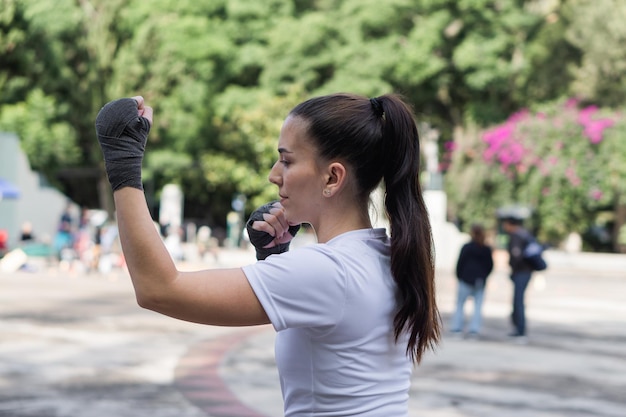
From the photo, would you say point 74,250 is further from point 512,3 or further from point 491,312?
point 512,3

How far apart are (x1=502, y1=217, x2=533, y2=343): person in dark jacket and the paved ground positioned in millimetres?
303

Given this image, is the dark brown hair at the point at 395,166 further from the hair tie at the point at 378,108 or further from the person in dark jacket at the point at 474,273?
the person in dark jacket at the point at 474,273

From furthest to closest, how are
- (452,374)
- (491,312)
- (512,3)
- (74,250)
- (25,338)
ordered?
(512,3) < (74,250) < (491,312) < (25,338) < (452,374)

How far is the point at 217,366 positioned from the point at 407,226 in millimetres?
7954

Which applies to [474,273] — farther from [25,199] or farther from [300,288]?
[25,199]

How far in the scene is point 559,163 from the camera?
34.6 m

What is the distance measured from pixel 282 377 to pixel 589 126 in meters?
33.9

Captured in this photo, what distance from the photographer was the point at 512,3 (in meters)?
37.4

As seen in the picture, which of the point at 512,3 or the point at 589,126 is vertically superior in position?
the point at 512,3

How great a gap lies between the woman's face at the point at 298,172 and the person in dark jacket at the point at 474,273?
1100 cm

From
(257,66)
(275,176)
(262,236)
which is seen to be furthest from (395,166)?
(257,66)

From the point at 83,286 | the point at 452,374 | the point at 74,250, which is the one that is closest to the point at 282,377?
the point at 452,374

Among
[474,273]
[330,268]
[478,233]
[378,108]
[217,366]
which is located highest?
[378,108]

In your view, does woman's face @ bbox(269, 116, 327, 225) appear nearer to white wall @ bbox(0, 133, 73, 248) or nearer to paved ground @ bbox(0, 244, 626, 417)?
paved ground @ bbox(0, 244, 626, 417)
